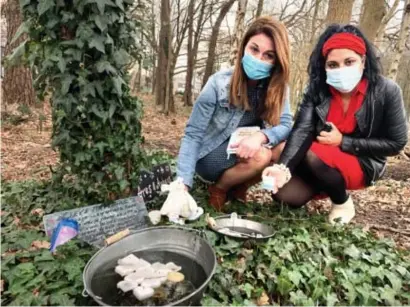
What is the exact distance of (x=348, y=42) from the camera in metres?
2.33

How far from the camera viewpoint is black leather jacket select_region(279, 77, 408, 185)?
2432mm

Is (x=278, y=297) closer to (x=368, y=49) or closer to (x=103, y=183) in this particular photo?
(x=103, y=183)

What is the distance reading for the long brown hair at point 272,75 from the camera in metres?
2.33

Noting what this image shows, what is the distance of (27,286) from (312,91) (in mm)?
2175

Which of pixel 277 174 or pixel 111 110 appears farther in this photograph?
pixel 277 174

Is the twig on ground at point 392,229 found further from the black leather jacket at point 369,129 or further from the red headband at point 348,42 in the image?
the red headband at point 348,42

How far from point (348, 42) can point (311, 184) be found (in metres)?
1.07

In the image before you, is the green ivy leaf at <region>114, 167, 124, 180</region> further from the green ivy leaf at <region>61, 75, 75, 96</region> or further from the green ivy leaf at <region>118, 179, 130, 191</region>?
the green ivy leaf at <region>61, 75, 75, 96</region>

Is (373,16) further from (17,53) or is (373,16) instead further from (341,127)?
(17,53)

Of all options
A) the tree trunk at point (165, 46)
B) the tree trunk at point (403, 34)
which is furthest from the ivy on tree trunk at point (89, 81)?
the tree trunk at point (165, 46)

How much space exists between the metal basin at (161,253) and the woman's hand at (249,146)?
0.75 meters

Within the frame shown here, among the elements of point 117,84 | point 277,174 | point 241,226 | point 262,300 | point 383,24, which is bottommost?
point 262,300

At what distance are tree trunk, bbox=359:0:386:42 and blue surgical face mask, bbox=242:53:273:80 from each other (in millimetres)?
5265

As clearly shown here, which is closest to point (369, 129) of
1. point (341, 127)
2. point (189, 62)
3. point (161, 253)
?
point (341, 127)
